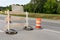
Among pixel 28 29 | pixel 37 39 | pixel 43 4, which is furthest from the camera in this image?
pixel 43 4

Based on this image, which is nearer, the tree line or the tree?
the tree

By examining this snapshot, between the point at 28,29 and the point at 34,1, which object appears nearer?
the point at 28,29

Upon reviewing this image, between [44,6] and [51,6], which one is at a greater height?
[51,6]

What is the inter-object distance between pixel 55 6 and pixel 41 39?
106 feet

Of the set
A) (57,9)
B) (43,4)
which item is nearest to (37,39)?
(57,9)

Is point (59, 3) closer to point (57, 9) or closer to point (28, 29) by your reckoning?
point (57, 9)

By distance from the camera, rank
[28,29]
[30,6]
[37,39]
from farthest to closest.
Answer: [30,6] < [28,29] < [37,39]

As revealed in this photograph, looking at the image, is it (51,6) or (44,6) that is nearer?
(51,6)

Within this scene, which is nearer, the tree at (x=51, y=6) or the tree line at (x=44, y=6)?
the tree at (x=51, y=6)

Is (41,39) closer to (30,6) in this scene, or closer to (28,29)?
(28,29)

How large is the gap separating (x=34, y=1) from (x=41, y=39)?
136ft

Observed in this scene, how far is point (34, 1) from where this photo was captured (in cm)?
5306

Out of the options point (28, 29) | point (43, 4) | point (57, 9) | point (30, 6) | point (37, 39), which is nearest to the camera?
point (37, 39)

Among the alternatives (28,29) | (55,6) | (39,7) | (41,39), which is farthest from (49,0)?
(41,39)
